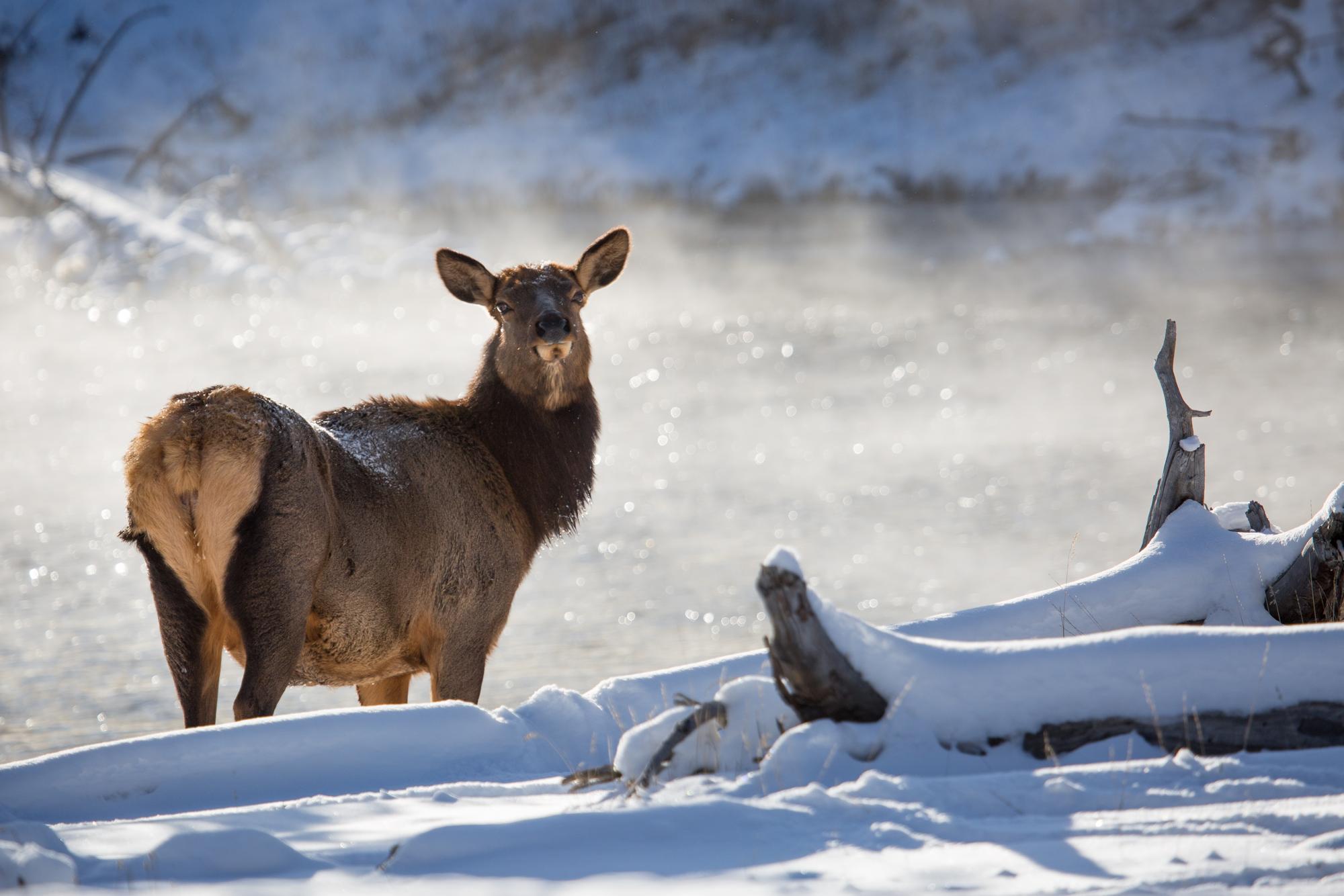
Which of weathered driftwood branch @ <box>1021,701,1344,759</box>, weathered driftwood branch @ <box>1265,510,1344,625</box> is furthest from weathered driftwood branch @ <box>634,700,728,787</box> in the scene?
weathered driftwood branch @ <box>1265,510,1344,625</box>

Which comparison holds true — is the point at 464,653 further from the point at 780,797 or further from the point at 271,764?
the point at 780,797

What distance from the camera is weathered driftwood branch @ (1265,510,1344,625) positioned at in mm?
4883

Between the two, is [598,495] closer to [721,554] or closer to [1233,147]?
[721,554]

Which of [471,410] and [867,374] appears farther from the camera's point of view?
[867,374]

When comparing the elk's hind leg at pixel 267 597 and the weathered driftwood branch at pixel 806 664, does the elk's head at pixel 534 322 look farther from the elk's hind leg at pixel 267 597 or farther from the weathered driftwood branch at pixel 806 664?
the weathered driftwood branch at pixel 806 664

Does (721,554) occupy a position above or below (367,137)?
below

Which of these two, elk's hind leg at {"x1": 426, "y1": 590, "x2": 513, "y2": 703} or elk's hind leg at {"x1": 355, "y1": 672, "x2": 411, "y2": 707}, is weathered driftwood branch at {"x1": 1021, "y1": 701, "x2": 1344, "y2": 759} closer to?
elk's hind leg at {"x1": 426, "y1": 590, "x2": 513, "y2": 703}

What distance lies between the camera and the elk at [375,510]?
455 cm

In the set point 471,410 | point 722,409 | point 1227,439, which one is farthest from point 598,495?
point 471,410

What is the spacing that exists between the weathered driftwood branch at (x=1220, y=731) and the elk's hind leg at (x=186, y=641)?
2.81 meters

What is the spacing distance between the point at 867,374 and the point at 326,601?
18.7 metres

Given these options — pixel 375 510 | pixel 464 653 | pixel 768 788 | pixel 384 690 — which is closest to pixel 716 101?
pixel 384 690

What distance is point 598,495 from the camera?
16.1m

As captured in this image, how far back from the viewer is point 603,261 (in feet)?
22.0
